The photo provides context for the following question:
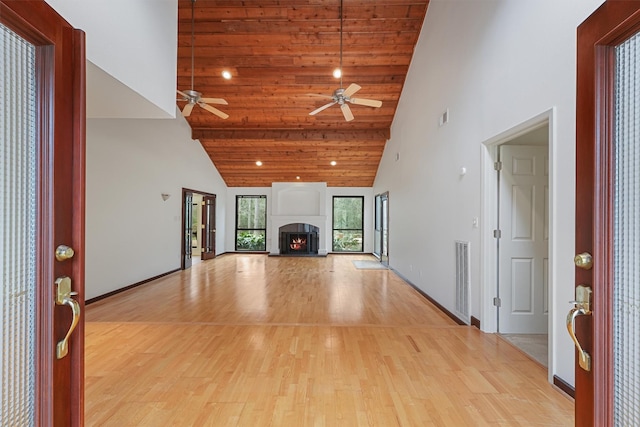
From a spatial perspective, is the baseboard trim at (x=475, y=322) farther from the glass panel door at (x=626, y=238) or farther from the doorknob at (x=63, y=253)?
the doorknob at (x=63, y=253)

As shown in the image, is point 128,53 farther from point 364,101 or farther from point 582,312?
point 364,101

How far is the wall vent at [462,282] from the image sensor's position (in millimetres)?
3279

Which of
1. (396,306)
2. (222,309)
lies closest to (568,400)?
(396,306)

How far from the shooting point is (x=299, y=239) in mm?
9648

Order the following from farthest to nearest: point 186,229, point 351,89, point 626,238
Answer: point 186,229 → point 351,89 → point 626,238

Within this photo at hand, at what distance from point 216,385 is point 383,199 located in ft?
21.7

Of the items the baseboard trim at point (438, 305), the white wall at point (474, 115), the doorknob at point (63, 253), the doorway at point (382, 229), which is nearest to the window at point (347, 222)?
the doorway at point (382, 229)

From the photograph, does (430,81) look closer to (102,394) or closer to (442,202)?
(442,202)

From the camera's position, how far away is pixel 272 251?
949cm

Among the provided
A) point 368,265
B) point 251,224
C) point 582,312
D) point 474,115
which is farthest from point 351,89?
point 251,224

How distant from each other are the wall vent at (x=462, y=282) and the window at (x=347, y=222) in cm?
644

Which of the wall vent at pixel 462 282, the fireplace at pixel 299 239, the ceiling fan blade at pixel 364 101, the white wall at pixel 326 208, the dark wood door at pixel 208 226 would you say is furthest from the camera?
the white wall at pixel 326 208

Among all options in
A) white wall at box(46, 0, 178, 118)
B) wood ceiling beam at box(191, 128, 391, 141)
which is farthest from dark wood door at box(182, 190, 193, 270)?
white wall at box(46, 0, 178, 118)

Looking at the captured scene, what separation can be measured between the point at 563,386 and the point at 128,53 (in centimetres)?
360
